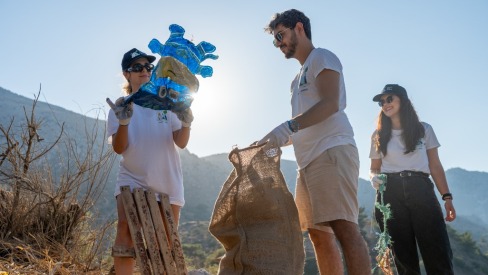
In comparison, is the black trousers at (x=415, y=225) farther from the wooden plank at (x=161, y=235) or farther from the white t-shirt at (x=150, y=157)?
the wooden plank at (x=161, y=235)

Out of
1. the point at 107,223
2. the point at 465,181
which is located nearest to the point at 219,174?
the point at 107,223

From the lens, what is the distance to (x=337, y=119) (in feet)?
8.26

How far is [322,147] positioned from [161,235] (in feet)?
3.35

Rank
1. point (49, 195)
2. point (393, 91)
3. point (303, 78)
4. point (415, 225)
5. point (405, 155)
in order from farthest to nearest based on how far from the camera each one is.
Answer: point (49, 195), point (393, 91), point (405, 155), point (415, 225), point (303, 78)

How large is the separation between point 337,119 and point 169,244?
46.8 inches

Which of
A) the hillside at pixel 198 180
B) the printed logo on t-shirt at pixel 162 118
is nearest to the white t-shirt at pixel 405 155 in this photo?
the printed logo on t-shirt at pixel 162 118

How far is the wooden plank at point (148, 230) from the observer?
89.0 inches

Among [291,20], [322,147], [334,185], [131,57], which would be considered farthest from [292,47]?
[131,57]

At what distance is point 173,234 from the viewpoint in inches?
94.1

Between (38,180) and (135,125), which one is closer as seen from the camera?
(135,125)

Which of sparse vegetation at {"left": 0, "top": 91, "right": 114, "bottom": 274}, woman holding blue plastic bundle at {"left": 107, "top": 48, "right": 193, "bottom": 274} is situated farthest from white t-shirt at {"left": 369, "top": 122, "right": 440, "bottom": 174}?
sparse vegetation at {"left": 0, "top": 91, "right": 114, "bottom": 274}

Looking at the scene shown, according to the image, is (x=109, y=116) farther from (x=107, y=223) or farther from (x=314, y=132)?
(x=107, y=223)

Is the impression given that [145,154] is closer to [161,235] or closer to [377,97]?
[161,235]

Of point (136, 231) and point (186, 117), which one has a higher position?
point (186, 117)
